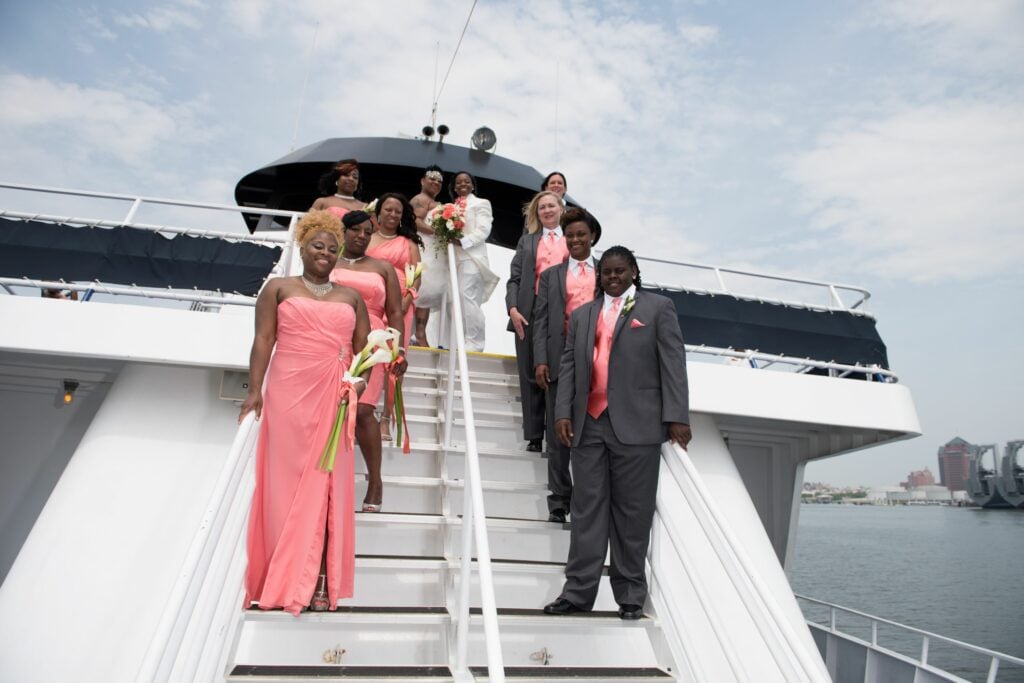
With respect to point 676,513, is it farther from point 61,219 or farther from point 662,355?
point 61,219

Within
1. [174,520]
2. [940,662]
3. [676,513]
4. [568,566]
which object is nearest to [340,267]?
[174,520]

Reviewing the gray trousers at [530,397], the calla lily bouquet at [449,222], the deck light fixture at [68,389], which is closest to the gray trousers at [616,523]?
the gray trousers at [530,397]

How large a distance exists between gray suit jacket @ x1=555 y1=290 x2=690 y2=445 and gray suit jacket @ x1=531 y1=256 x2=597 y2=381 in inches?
22.1

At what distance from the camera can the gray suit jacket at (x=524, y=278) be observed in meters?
4.55

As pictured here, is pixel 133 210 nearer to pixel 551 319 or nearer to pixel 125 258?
pixel 125 258

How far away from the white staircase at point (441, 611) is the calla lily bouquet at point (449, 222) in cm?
176

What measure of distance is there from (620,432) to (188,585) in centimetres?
187

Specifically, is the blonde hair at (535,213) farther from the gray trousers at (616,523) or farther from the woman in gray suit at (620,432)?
the gray trousers at (616,523)

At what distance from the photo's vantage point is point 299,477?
2938 millimetres

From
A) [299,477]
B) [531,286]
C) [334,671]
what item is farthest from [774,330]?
[334,671]

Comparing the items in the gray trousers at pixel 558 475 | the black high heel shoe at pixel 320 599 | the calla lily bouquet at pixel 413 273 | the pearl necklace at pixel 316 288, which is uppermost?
the calla lily bouquet at pixel 413 273

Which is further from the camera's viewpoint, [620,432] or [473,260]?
[473,260]

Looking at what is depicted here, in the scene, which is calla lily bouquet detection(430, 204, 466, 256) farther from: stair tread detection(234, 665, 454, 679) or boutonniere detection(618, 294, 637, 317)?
stair tread detection(234, 665, 454, 679)

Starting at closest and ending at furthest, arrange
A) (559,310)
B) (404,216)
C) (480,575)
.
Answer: (480,575) < (559,310) < (404,216)
